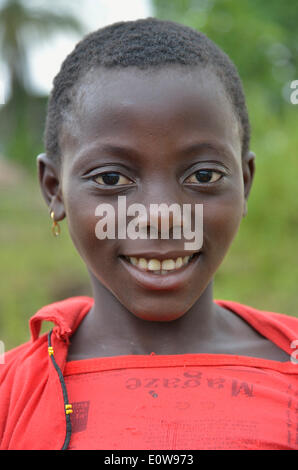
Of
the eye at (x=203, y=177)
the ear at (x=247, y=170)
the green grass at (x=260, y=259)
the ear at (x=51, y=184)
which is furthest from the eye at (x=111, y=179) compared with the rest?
the green grass at (x=260, y=259)

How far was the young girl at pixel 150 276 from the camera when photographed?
1290 mm

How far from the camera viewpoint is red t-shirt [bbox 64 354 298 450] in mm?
1255

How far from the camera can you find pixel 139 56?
1368mm

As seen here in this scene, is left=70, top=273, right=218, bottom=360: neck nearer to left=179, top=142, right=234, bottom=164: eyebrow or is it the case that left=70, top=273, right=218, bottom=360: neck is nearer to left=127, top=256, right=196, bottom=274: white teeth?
left=127, top=256, right=196, bottom=274: white teeth

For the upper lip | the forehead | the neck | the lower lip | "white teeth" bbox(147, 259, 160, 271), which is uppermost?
the forehead

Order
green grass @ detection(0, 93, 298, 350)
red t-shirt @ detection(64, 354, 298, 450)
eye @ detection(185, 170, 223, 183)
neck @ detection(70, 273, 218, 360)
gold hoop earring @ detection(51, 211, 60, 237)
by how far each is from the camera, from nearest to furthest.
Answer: red t-shirt @ detection(64, 354, 298, 450) → eye @ detection(185, 170, 223, 183) → neck @ detection(70, 273, 218, 360) → gold hoop earring @ detection(51, 211, 60, 237) → green grass @ detection(0, 93, 298, 350)

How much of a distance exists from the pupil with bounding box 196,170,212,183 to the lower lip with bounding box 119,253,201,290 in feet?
0.73

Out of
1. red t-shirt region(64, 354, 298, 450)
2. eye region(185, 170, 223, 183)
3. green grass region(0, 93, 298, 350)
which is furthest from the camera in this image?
green grass region(0, 93, 298, 350)

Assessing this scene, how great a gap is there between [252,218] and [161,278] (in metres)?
2.51

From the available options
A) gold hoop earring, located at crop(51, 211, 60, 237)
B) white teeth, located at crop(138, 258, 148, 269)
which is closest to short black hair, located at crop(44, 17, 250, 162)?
gold hoop earring, located at crop(51, 211, 60, 237)

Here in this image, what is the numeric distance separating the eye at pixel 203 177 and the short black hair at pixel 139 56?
0.24 meters

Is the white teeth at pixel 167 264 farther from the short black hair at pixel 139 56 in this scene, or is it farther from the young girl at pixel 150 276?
the short black hair at pixel 139 56

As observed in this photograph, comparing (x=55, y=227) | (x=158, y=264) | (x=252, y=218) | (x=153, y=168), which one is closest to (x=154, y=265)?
(x=158, y=264)
